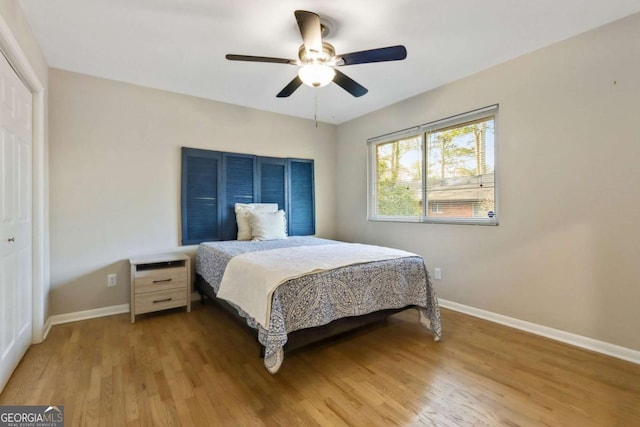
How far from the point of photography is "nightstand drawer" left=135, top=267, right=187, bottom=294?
2.92 metres

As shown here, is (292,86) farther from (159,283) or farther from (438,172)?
(159,283)

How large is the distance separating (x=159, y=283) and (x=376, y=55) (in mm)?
2864

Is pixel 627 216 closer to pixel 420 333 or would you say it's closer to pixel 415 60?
pixel 420 333

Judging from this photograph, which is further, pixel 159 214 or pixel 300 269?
pixel 159 214

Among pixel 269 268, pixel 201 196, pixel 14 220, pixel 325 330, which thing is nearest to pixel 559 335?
pixel 325 330

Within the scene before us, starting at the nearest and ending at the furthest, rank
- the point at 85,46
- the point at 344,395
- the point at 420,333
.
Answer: the point at 344,395 → the point at 85,46 → the point at 420,333

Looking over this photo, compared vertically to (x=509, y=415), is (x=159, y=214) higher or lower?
Answer: higher

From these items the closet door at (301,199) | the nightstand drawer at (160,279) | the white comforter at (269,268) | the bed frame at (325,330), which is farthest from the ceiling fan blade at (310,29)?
the nightstand drawer at (160,279)

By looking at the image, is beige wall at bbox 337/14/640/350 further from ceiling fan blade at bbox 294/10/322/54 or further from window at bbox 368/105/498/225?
ceiling fan blade at bbox 294/10/322/54

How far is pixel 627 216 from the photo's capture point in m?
2.16

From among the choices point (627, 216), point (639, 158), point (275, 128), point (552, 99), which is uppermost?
point (275, 128)

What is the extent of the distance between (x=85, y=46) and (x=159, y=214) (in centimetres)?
166

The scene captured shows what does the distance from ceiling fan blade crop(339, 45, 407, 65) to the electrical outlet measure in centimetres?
307

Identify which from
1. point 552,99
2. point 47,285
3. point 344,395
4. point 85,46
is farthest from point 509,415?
point 85,46
